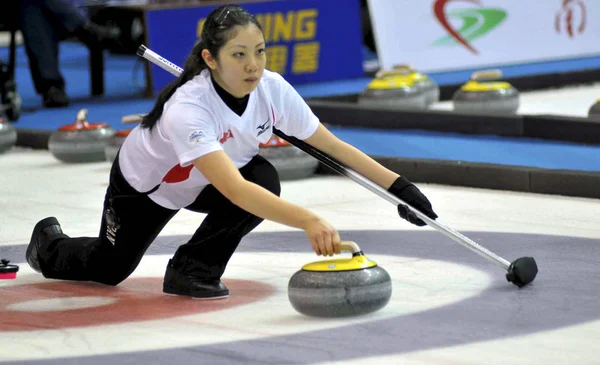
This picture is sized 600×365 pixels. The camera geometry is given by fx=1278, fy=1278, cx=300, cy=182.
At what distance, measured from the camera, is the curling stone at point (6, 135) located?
313 inches

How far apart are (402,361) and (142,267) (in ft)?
5.36

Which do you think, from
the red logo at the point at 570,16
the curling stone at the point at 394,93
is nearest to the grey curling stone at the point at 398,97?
the curling stone at the point at 394,93

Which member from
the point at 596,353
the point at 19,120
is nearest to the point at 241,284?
the point at 596,353

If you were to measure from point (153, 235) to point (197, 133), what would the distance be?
24.1 inches

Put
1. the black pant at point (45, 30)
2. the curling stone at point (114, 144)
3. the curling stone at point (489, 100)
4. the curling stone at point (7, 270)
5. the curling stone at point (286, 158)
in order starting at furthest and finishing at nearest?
the black pant at point (45, 30), the curling stone at point (489, 100), the curling stone at point (114, 144), the curling stone at point (286, 158), the curling stone at point (7, 270)

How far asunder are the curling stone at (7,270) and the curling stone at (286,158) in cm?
231

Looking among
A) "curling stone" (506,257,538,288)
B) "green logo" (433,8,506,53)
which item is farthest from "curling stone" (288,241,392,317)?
"green logo" (433,8,506,53)

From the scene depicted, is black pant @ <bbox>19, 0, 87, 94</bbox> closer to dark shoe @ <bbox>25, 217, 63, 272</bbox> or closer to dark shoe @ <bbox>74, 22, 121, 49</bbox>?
dark shoe @ <bbox>74, 22, 121, 49</bbox>

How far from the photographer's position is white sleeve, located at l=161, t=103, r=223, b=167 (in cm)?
357

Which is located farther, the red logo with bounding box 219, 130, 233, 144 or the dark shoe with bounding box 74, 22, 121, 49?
the dark shoe with bounding box 74, 22, 121, 49

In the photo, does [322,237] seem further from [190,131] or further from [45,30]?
[45,30]

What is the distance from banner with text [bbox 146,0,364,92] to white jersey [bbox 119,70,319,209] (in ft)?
20.2

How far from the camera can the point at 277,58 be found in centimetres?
1080

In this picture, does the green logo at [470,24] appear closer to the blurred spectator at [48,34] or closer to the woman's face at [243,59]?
the blurred spectator at [48,34]
